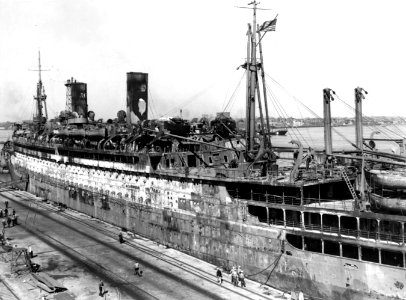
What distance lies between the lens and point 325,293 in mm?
20984

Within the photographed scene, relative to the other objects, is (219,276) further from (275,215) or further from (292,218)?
(292,218)

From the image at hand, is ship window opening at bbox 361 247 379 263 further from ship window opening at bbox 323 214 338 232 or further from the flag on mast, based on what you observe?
the flag on mast

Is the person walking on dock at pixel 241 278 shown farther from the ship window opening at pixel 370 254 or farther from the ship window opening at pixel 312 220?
the ship window opening at pixel 370 254

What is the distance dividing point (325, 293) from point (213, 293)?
621cm

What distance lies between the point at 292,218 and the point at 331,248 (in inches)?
108

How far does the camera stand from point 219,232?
26.1m

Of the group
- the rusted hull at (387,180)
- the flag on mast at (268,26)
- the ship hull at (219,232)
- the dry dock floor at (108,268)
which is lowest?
the dry dock floor at (108,268)

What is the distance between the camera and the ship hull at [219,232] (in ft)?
65.5

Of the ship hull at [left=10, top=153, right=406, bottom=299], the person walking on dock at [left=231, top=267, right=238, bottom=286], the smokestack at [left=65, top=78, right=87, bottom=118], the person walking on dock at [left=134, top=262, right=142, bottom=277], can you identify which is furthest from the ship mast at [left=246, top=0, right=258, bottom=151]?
the smokestack at [left=65, top=78, right=87, bottom=118]

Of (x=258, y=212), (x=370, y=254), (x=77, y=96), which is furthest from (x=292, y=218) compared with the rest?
(x=77, y=96)

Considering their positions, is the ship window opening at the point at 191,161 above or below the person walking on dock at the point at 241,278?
above

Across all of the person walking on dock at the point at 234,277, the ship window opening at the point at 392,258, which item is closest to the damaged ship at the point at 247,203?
the ship window opening at the point at 392,258

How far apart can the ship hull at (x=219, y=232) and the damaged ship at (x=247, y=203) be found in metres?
0.06

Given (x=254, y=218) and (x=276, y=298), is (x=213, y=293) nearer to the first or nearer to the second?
(x=276, y=298)
